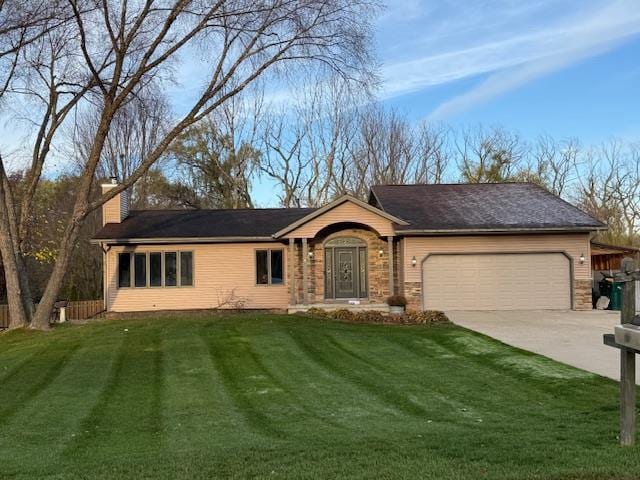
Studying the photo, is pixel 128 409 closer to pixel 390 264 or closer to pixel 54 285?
pixel 54 285

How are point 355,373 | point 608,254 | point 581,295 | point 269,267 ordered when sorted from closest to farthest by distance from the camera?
point 355,373 < point 581,295 < point 269,267 < point 608,254

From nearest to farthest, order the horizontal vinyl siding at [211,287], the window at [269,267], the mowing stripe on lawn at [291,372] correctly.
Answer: the mowing stripe on lawn at [291,372]
the horizontal vinyl siding at [211,287]
the window at [269,267]

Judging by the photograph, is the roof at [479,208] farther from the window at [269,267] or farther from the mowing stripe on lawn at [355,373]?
the mowing stripe on lawn at [355,373]

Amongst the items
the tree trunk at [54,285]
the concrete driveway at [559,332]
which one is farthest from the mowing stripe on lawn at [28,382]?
the concrete driveway at [559,332]

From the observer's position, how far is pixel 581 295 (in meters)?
18.7

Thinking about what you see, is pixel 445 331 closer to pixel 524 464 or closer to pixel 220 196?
pixel 524 464

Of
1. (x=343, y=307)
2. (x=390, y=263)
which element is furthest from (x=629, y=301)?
(x=343, y=307)

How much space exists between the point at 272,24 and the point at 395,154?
22.6 metres

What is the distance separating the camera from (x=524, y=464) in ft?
14.9

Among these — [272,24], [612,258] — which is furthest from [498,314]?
[272,24]

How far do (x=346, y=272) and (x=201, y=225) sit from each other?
5.43 metres

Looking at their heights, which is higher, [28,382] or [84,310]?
[84,310]

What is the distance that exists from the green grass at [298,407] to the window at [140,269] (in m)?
4.88

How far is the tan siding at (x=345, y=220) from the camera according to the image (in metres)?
18.7
